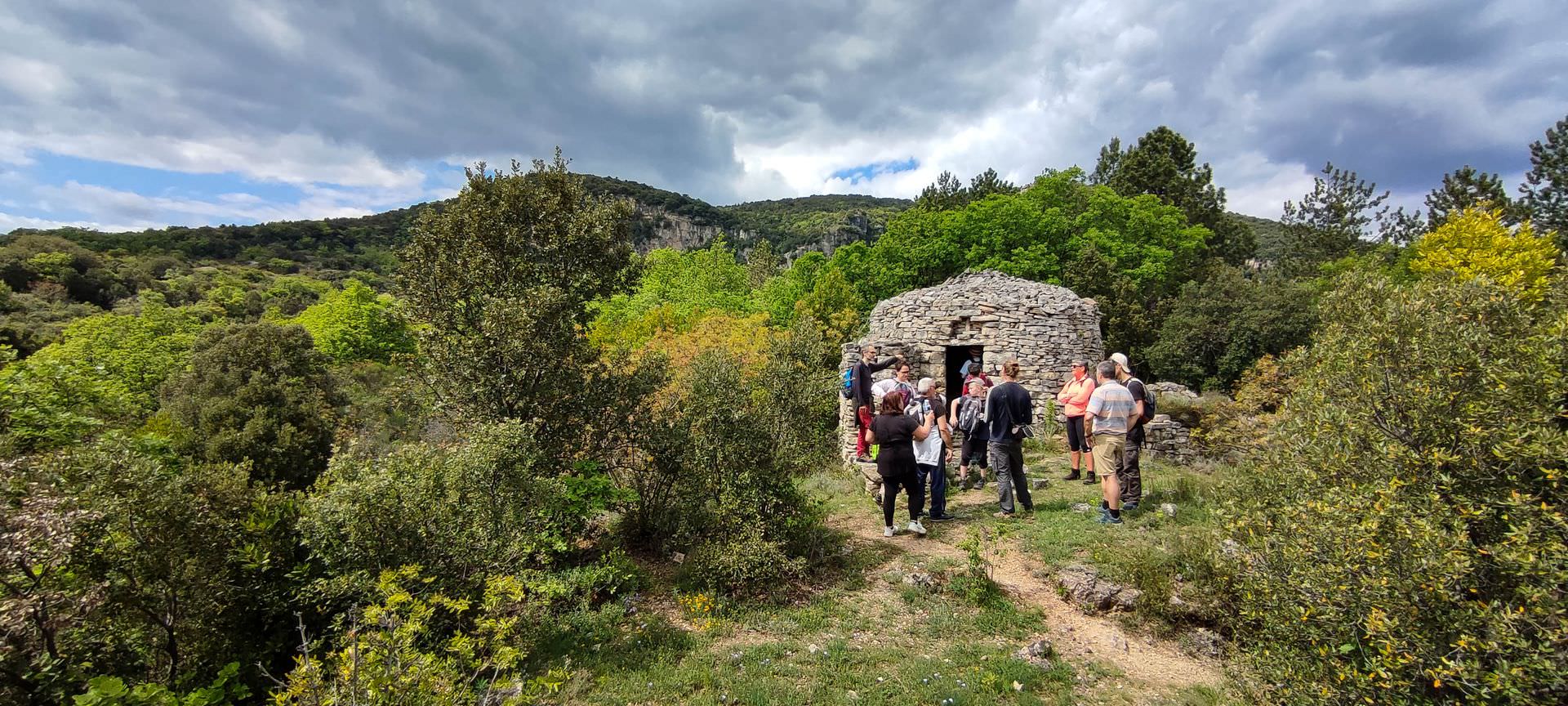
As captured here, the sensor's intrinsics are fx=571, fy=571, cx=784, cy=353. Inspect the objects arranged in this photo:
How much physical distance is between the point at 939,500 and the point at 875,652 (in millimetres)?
2844

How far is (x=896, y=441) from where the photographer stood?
242 inches

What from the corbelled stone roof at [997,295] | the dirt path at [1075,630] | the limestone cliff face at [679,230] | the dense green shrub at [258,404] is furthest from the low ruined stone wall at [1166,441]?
the limestone cliff face at [679,230]

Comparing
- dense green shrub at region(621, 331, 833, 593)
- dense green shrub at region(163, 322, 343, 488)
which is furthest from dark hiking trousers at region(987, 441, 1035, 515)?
dense green shrub at region(163, 322, 343, 488)

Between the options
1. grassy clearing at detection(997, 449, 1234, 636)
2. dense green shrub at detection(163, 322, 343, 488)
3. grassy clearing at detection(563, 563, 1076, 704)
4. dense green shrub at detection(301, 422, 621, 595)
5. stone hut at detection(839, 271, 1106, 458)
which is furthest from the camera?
dense green shrub at detection(163, 322, 343, 488)

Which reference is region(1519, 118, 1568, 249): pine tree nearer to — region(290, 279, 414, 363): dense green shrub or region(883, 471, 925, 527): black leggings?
region(883, 471, 925, 527): black leggings

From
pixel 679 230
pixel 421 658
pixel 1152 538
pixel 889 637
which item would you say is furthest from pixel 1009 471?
pixel 679 230

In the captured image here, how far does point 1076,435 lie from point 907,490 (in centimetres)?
346

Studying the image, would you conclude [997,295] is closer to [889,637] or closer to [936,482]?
[936,482]

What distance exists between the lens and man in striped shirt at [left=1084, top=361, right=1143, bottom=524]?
651 centimetres

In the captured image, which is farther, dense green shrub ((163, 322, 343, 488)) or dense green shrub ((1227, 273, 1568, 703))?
dense green shrub ((163, 322, 343, 488))

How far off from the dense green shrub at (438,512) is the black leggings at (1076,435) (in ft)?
22.7

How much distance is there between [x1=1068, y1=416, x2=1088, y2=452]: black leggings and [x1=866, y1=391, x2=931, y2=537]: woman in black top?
3076mm

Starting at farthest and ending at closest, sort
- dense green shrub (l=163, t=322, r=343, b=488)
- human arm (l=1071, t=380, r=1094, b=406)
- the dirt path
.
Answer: dense green shrub (l=163, t=322, r=343, b=488) → human arm (l=1071, t=380, r=1094, b=406) → the dirt path

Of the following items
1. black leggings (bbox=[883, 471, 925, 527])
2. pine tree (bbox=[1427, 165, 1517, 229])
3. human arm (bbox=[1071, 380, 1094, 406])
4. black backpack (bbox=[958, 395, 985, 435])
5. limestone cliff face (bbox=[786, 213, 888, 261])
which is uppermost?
limestone cliff face (bbox=[786, 213, 888, 261])
